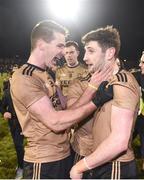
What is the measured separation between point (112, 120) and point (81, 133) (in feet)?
3.94

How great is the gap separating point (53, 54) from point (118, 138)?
4.44 feet

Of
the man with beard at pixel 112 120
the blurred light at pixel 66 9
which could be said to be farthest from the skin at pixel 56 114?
the blurred light at pixel 66 9

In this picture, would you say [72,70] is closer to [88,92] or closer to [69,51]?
[69,51]

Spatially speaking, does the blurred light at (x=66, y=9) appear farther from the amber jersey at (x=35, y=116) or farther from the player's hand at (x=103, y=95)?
the player's hand at (x=103, y=95)

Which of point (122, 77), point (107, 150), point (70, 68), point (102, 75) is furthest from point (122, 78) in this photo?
point (70, 68)

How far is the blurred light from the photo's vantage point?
48.8m

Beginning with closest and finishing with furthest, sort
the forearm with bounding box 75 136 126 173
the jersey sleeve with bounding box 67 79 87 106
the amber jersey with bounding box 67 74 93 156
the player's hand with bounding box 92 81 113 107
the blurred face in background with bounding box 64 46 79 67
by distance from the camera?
the forearm with bounding box 75 136 126 173 < the player's hand with bounding box 92 81 113 107 < the amber jersey with bounding box 67 74 93 156 < the jersey sleeve with bounding box 67 79 87 106 < the blurred face in background with bounding box 64 46 79 67

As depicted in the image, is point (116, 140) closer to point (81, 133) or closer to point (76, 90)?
point (81, 133)

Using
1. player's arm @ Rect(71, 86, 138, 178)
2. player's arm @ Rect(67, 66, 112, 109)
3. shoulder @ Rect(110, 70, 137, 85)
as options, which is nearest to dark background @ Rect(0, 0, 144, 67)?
player's arm @ Rect(67, 66, 112, 109)

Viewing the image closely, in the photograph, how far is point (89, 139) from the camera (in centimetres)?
434

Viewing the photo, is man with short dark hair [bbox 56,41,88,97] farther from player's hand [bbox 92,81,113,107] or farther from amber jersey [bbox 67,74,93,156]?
player's hand [bbox 92,81,113,107]

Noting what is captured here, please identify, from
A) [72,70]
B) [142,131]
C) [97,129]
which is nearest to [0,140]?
[72,70]

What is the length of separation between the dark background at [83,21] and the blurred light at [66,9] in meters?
0.68

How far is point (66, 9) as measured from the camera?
51.2 meters
